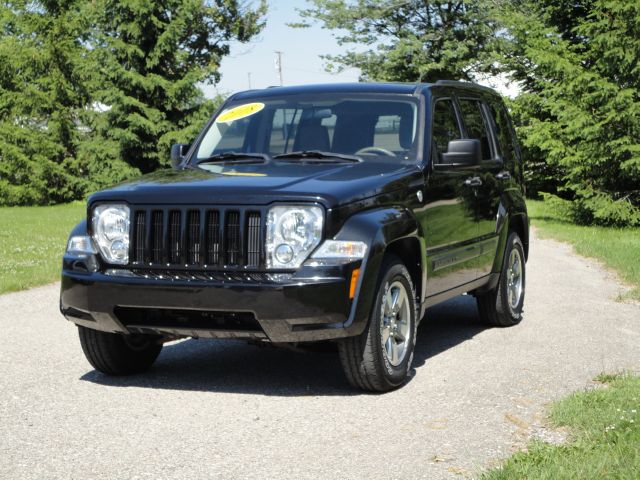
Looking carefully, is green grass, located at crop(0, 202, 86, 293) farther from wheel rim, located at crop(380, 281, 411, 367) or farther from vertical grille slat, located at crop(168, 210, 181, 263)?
wheel rim, located at crop(380, 281, 411, 367)

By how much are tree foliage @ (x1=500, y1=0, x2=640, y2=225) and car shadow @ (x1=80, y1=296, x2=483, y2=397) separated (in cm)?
1198

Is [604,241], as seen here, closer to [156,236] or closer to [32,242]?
[32,242]

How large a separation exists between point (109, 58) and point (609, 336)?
24.4 metres

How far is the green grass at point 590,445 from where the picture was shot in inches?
186

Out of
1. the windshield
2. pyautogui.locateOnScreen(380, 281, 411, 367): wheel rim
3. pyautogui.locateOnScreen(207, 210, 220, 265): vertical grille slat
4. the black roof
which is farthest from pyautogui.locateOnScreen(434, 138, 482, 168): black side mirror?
pyautogui.locateOnScreen(207, 210, 220, 265): vertical grille slat

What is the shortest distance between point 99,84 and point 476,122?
23.6 meters

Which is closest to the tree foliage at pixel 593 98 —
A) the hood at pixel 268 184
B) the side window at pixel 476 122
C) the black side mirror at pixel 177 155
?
the side window at pixel 476 122

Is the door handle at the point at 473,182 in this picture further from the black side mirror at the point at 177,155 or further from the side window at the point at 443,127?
the black side mirror at the point at 177,155

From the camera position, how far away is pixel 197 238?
20.9 feet

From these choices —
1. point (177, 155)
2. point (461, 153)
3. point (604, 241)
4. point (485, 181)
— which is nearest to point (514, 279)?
point (485, 181)

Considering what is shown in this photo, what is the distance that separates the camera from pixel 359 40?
150 ft

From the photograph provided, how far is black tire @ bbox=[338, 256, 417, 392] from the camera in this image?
648cm

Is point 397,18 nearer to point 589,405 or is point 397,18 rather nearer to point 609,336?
point 609,336

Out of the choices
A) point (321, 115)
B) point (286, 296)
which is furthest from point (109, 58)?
point (286, 296)
